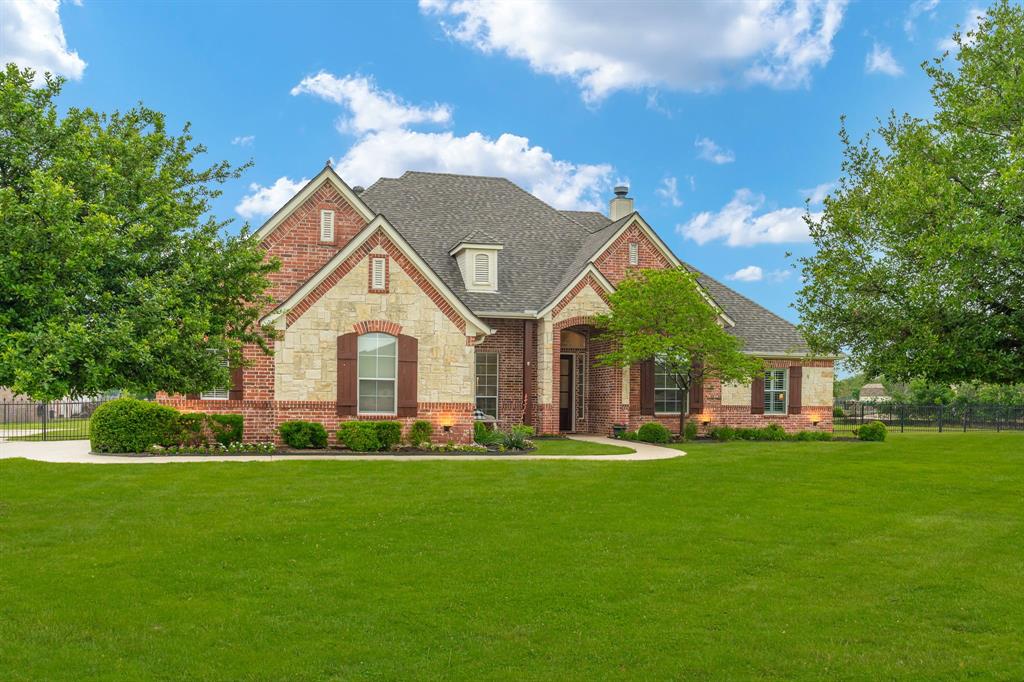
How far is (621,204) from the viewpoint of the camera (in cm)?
3425

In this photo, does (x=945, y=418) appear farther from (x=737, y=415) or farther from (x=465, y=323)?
(x=465, y=323)

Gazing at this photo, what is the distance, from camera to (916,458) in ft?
76.1

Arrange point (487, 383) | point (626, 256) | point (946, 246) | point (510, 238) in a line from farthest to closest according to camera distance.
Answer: point (510, 238), point (626, 256), point (487, 383), point (946, 246)

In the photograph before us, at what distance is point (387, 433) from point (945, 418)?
31912 mm

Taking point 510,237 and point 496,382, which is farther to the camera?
point 510,237

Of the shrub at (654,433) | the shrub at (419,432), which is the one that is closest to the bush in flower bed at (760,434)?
the shrub at (654,433)

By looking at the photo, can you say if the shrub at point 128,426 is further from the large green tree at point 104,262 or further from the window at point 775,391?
the window at point 775,391

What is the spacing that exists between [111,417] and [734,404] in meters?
20.7

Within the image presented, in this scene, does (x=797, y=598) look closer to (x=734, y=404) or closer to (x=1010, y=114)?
(x=1010, y=114)

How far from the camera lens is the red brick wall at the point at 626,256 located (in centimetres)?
2942

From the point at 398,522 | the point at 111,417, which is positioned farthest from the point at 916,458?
the point at 111,417

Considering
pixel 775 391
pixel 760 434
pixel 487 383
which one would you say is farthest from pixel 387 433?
pixel 775 391

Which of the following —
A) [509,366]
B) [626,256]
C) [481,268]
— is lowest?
[509,366]

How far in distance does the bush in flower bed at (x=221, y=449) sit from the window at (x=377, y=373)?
2.83 m
